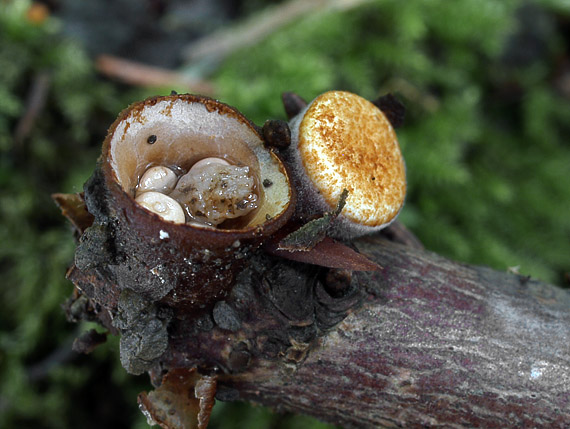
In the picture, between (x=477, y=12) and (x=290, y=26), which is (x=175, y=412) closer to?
(x=290, y=26)

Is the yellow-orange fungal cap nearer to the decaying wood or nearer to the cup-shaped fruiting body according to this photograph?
the cup-shaped fruiting body

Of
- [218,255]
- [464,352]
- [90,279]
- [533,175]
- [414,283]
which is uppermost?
[218,255]

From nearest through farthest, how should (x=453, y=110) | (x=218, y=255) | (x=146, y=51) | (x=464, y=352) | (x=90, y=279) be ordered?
(x=218, y=255) < (x=90, y=279) < (x=464, y=352) < (x=453, y=110) < (x=146, y=51)

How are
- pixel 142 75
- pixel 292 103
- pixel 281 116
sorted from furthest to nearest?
pixel 142 75 → pixel 281 116 → pixel 292 103

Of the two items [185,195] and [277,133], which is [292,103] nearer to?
[277,133]

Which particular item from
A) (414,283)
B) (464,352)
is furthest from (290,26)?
(464,352)

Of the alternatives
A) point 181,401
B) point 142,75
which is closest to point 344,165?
point 181,401

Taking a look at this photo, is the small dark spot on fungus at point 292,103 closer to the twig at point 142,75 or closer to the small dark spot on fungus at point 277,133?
the small dark spot on fungus at point 277,133
